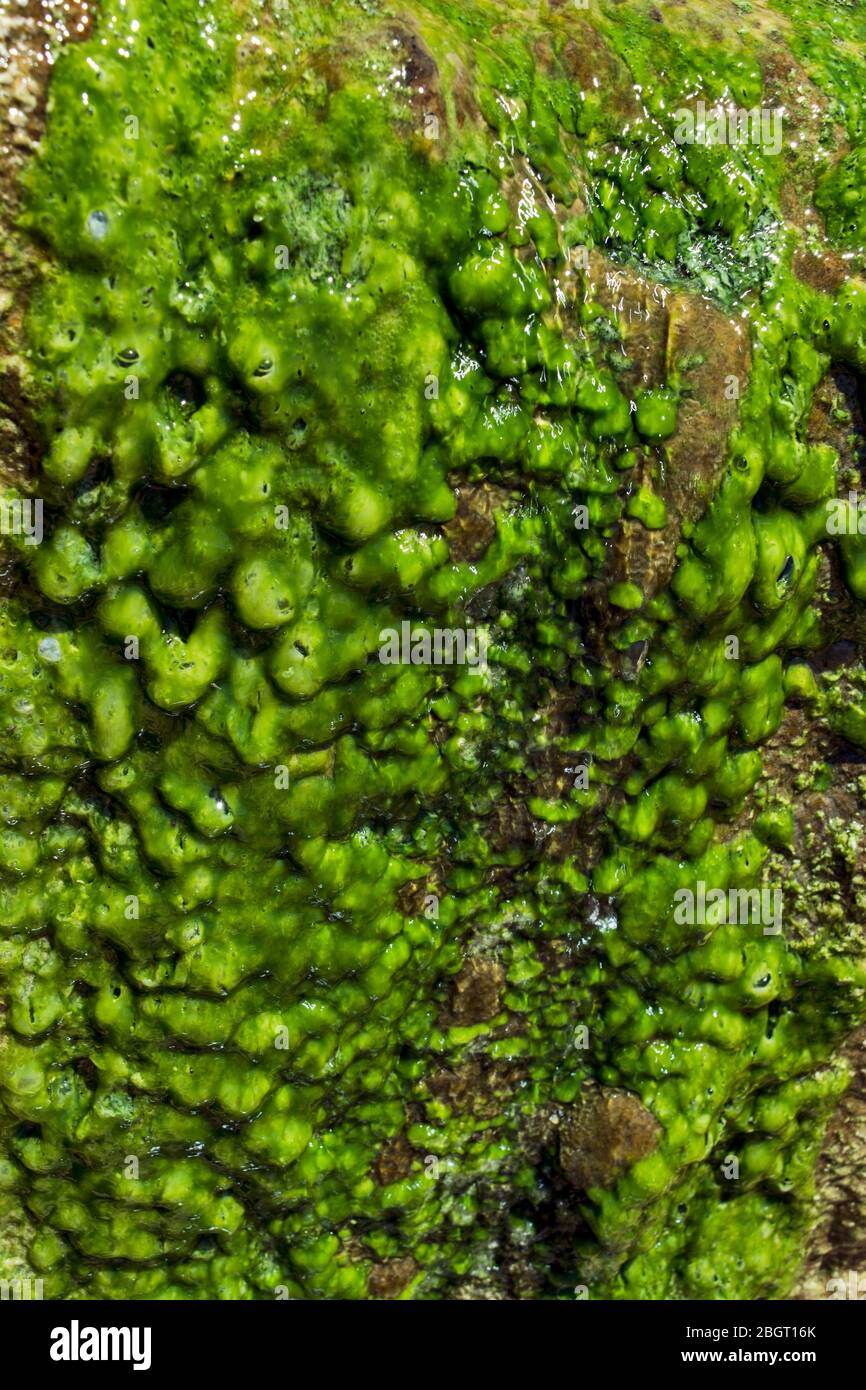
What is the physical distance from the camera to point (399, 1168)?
336 cm

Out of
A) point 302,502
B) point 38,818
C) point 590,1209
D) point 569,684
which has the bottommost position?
point 590,1209

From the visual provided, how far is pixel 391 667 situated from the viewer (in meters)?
2.88

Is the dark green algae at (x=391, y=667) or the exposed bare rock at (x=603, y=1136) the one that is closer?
the dark green algae at (x=391, y=667)

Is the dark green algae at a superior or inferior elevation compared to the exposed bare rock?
superior

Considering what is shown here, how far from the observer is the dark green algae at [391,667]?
2514 millimetres

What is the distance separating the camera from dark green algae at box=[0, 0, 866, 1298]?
8.25ft

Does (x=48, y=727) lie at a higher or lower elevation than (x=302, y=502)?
lower

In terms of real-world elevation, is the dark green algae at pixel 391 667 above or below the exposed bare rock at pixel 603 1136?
above

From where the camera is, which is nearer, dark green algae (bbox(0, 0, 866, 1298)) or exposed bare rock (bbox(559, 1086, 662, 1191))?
dark green algae (bbox(0, 0, 866, 1298))

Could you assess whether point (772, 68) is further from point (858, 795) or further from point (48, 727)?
point (48, 727)

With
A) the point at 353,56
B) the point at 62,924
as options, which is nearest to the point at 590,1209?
the point at 62,924

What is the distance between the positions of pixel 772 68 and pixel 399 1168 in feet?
11.5

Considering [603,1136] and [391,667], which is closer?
[391,667]

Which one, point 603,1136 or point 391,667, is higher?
point 391,667
